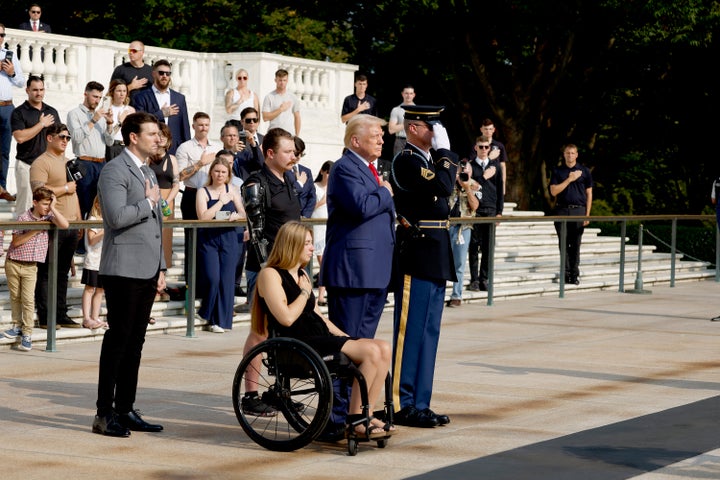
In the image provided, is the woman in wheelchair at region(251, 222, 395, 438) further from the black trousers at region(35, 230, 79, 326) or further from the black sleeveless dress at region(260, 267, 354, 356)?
the black trousers at region(35, 230, 79, 326)

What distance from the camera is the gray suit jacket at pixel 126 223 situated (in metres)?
8.59

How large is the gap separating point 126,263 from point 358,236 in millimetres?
1394

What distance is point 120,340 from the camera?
870cm

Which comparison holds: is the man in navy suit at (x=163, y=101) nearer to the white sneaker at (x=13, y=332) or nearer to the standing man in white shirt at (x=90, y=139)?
the standing man in white shirt at (x=90, y=139)

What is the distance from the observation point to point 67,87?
22.0 metres

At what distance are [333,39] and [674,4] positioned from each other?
1337cm

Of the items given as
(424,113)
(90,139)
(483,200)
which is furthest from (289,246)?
(483,200)

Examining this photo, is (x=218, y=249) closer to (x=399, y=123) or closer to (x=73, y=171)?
(x=73, y=171)

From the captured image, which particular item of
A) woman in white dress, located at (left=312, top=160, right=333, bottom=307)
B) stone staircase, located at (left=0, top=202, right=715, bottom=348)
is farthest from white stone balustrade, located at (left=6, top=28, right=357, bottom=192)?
woman in white dress, located at (left=312, top=160, right=333, bottom=307)

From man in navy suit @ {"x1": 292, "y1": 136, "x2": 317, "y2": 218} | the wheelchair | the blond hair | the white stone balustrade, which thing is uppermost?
the white stone balustrade

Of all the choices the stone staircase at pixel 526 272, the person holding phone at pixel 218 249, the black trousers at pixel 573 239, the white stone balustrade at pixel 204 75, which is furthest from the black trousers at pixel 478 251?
the white stone balustrade at pixel 204 75

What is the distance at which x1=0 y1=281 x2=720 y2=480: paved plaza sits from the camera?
7770mm

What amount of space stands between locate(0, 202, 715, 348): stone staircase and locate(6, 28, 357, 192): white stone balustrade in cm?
364

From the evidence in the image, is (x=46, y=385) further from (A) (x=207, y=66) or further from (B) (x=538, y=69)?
(B) (x=538, y=69)
